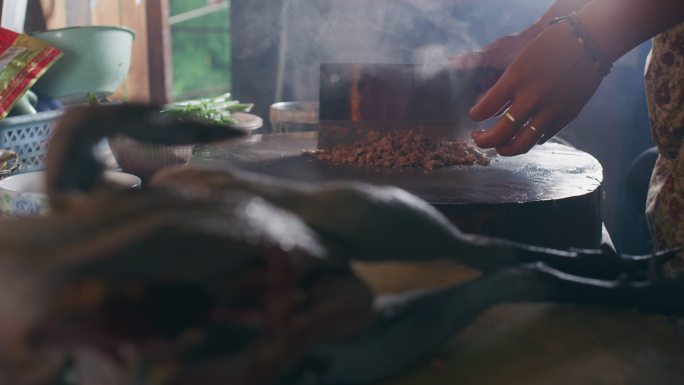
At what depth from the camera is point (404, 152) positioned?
2.17m

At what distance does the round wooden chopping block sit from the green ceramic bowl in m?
1.32

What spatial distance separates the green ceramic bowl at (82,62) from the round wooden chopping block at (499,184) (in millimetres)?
1318

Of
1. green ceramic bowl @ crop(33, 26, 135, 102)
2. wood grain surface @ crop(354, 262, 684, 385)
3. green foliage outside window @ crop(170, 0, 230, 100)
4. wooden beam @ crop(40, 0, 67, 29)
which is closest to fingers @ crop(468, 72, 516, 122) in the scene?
wood grain surface @ crop(354, 262, 684, 385)

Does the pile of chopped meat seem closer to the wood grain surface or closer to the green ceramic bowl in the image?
the wood grain surface

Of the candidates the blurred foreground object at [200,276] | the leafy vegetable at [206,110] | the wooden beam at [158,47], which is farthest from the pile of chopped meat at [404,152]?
the wooden beam at [158,47]

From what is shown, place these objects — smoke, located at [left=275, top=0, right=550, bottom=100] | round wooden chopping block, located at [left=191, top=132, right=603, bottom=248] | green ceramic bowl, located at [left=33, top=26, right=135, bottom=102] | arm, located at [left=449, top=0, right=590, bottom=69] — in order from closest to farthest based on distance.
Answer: round wooden chopping block, located at [left=191, top=132, right=603, bottom=248], arm, located at [left=449, top=0, right=590, bottom=69], green ceramic bowl, located at [left=33, top=26, right=135, bottom=102], smoke, located at [left=275, top=0, right=550, bottom=100]

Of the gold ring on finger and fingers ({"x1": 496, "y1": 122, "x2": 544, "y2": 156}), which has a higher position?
the gold ring on finger

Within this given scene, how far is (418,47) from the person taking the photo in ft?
18.3

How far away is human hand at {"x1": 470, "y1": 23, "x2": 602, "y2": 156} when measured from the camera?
162cm

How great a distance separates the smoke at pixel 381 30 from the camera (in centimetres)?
521

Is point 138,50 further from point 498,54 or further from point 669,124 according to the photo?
point 669,124

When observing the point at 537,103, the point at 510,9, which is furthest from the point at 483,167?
the point at 510,9

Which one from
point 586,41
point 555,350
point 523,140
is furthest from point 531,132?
point 555,350

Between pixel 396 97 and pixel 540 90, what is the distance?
666 mm
